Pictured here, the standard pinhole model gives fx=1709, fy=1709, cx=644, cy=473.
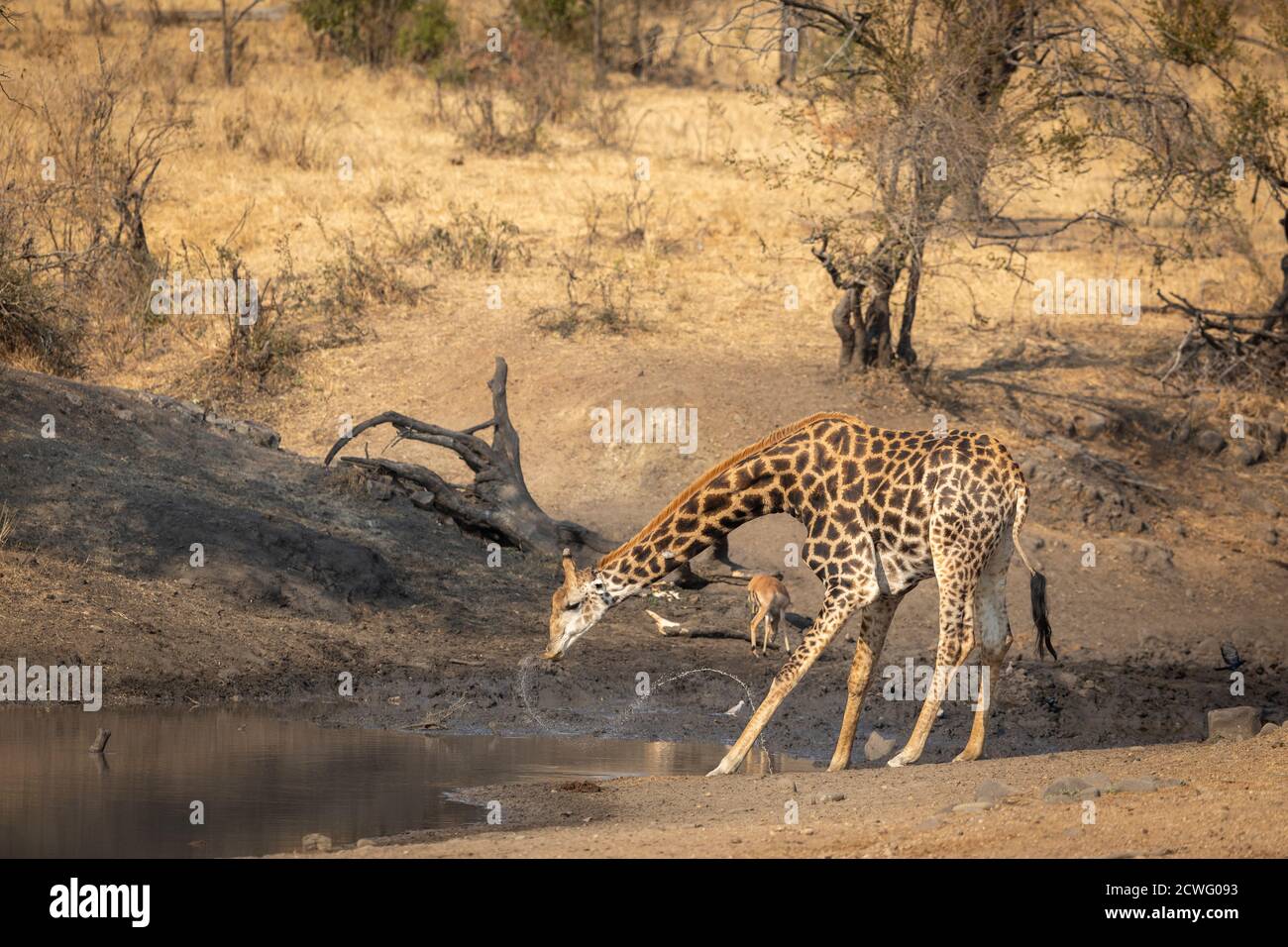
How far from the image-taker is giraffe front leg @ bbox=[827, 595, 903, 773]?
9.25 m

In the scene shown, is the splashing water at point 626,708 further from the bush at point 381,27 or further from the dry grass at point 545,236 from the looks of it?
the bush at point 381,27

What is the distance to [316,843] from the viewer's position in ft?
23.6

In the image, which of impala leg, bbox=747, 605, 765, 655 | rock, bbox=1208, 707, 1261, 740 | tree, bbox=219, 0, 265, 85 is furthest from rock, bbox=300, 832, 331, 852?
tree, bbox=219, 0, 265, 85

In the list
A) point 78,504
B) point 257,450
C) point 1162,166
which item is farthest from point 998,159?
point 78,504

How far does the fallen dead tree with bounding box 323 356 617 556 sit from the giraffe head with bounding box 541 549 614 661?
4623 mm

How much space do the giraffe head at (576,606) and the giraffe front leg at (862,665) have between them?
54.8 inches

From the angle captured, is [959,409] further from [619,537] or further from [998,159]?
[619,537]

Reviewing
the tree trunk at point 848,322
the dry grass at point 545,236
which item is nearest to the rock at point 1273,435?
the dry grass at point 545,236

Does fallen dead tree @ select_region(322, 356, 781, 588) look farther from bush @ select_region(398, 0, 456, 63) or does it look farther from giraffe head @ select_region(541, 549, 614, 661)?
bush @ select_region(398, 0, 456, 63)

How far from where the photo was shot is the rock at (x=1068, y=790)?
734 centimetres

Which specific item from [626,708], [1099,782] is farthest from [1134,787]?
[626,708]
